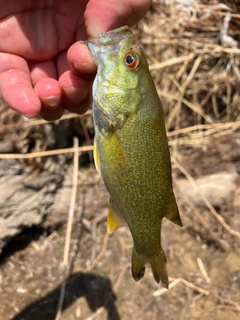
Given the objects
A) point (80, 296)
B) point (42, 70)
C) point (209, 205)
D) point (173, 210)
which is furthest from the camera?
point (209, 205)

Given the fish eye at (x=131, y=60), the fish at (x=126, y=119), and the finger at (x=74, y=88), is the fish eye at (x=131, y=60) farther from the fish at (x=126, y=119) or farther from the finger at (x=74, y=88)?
the finger at (x=74, y=88)

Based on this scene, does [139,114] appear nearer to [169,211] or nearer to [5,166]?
[169,211]

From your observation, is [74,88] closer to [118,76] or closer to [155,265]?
[118,76]

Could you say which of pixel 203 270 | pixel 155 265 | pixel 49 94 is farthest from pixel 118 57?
pixel 203 270

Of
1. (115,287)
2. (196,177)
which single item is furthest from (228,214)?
(115,287)

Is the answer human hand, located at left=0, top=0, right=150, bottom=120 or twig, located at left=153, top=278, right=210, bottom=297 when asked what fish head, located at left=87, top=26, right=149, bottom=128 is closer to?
human hand, located at left=0, top=0, right=150, bottom=120

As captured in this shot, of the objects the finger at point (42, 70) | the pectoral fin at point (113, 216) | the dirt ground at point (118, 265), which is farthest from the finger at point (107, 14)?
the dirt ground at point (118, 265)
